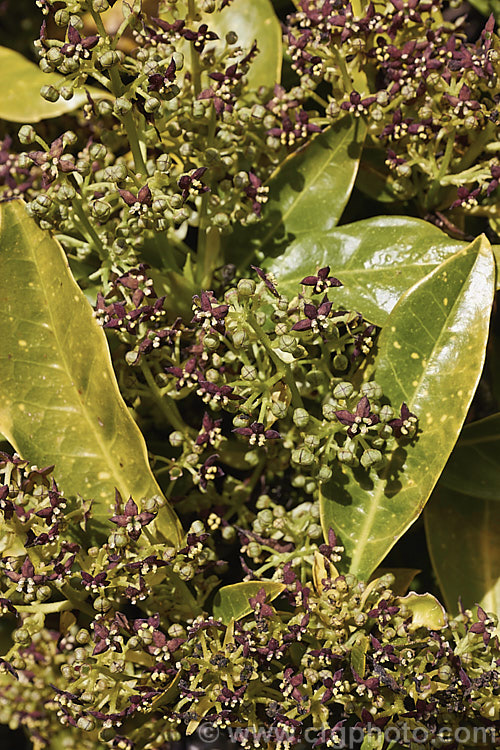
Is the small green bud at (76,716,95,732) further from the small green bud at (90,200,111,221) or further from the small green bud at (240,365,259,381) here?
the small green bud at (90,200,111,221)

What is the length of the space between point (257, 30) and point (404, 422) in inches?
31.0

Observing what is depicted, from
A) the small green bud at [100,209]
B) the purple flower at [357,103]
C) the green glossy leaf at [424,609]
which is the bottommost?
the green glossy leaf at [424,609]

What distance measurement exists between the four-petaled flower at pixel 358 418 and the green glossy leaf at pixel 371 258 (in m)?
0.17

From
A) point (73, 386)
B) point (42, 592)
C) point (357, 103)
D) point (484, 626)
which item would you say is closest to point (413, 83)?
point (357, 103)

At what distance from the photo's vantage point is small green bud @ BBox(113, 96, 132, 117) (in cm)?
99

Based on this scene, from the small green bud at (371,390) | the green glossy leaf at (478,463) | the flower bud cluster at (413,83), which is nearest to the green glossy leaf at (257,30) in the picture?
the flower bud cluster at (413,83)

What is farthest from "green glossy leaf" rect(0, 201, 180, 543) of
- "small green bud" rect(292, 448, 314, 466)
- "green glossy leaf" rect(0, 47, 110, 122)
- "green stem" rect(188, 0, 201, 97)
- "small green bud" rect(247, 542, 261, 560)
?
"green glossy leaf" rect(0, 47, 110, 122)

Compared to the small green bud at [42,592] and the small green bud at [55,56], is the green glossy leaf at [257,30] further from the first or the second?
the small green bud at [42,592]

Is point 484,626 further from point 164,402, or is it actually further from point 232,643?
point 164,402

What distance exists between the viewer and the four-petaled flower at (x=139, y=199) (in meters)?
1.01

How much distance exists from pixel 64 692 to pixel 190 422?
504mm

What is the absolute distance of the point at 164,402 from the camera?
45.9 inches

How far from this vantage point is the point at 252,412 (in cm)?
109

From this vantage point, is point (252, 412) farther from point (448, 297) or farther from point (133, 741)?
point (133, 741)
